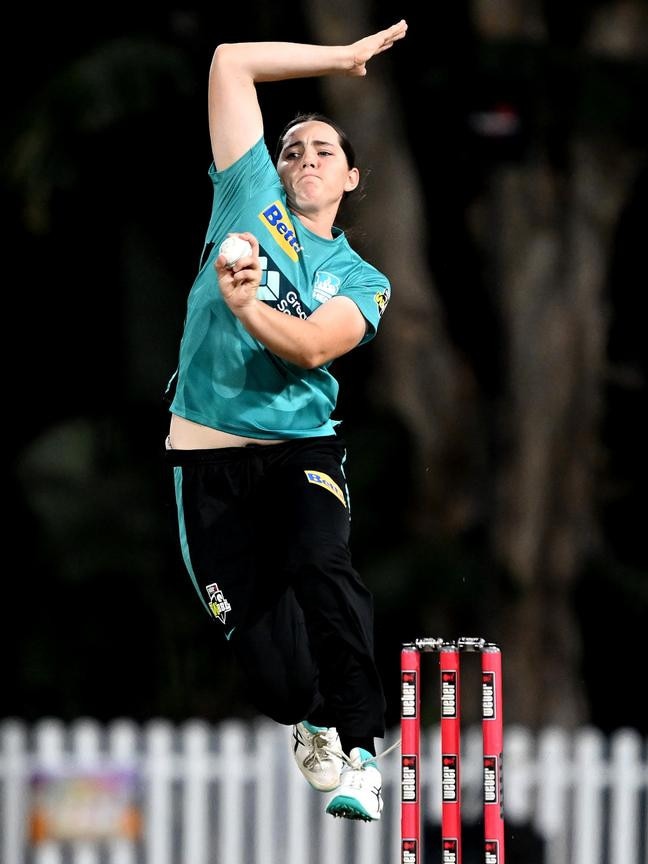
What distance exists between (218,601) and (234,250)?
977 millimetres

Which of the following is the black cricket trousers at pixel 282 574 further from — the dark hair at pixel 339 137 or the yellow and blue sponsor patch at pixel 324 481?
the dark hair at pixel 339 137

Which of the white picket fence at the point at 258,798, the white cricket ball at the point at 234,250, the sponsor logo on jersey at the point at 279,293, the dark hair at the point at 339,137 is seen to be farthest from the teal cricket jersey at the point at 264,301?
the white picket fence at the point at 258,798

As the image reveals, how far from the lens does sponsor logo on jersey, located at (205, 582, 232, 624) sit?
14.7 ft

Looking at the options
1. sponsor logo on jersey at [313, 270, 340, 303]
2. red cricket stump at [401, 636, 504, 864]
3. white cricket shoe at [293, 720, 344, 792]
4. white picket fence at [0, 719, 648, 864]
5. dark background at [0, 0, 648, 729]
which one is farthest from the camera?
dark background at [0, 0, 648, 729]

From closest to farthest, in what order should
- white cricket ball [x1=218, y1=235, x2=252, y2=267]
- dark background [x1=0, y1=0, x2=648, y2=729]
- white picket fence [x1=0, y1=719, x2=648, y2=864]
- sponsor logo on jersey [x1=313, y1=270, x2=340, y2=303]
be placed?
white cricket ball [x1=218, y1=235, x2=252, y2=267]
sponsor logo on jersey [x1=313, y1=270, x2=340, y2=303]
white picket fence [x1=0, y1=719, x2=648, y2=864]
dark background [x1=0, y1=0, x2=648, y2=729]

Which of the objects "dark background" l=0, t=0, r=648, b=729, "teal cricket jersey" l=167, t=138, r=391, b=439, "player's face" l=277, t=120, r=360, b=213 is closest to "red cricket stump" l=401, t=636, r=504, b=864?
"teal cricket jersey" l=167, t=138, r=391, b=439

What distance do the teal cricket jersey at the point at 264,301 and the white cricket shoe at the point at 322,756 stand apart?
80 cm

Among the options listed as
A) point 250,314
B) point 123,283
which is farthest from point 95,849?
point 250,314

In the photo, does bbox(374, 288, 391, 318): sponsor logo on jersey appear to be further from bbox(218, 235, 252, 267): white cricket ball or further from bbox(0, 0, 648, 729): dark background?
bbox(0, 0, 648, 729): dark background

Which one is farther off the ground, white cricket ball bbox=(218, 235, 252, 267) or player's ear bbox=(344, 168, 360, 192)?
player's ear bbox=(344, 168, 360, 192)

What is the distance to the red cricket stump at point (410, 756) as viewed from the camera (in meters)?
4.36

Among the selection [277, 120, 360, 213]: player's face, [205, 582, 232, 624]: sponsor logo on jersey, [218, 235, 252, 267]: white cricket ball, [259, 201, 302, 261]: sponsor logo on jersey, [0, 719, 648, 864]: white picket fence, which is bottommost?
[0, 719, 648, 864]: white picket fence

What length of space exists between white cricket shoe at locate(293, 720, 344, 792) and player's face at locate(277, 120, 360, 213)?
1374 millimetres

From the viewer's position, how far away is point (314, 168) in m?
4.55
